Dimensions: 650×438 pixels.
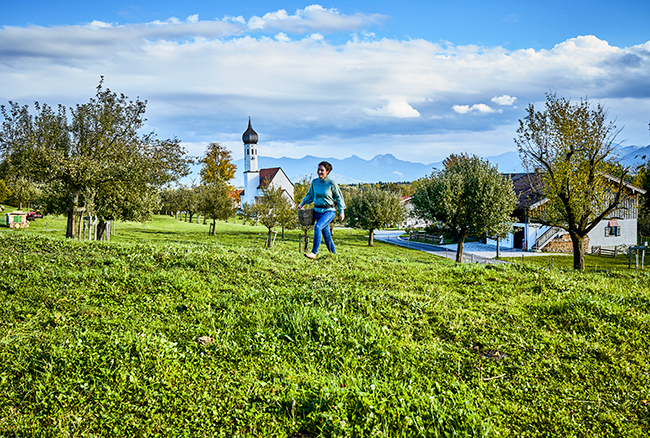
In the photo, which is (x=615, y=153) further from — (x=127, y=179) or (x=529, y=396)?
(x=127, y=179)

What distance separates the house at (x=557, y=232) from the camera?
52.7 metres

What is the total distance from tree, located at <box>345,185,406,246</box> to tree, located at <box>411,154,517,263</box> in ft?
52.4

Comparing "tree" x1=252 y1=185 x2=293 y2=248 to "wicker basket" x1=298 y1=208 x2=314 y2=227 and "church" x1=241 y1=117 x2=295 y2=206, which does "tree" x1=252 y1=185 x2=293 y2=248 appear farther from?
"church" x1=241 y1=117 x2=295 y2=206

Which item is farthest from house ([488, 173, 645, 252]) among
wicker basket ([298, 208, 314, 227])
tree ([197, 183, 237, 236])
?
wicker basket ([298, 208, 314, 227])

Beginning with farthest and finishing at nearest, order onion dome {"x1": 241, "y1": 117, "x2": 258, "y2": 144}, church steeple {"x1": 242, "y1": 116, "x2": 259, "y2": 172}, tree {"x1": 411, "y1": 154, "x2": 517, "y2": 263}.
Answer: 1. onion dome {"x1": 241, "y1": 117, "x2": 258, "y2": 144}
2. church steeple {"x1": 242, "y1": 116, "x2": 259, "y2": 172}
3. tree {"x1": 411, "y1": 154, "x2": 517, "y2": 263}

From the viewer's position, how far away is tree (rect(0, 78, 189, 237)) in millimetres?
22531

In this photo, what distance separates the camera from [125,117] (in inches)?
1046

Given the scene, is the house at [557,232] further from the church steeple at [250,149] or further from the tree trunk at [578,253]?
the church steeple at [250,149]

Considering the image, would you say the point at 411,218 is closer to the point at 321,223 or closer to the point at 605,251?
the point at 605,251

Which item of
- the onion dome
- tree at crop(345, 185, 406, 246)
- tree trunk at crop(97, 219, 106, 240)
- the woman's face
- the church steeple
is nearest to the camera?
the woman's face

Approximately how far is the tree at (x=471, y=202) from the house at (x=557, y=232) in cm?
1535

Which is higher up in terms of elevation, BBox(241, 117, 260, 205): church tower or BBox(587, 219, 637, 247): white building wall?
BBox(241, 117, 260, 205): church tower

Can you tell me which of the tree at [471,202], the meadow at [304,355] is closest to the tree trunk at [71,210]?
the meadow at [304,355]

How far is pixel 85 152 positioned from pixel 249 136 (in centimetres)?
10808
